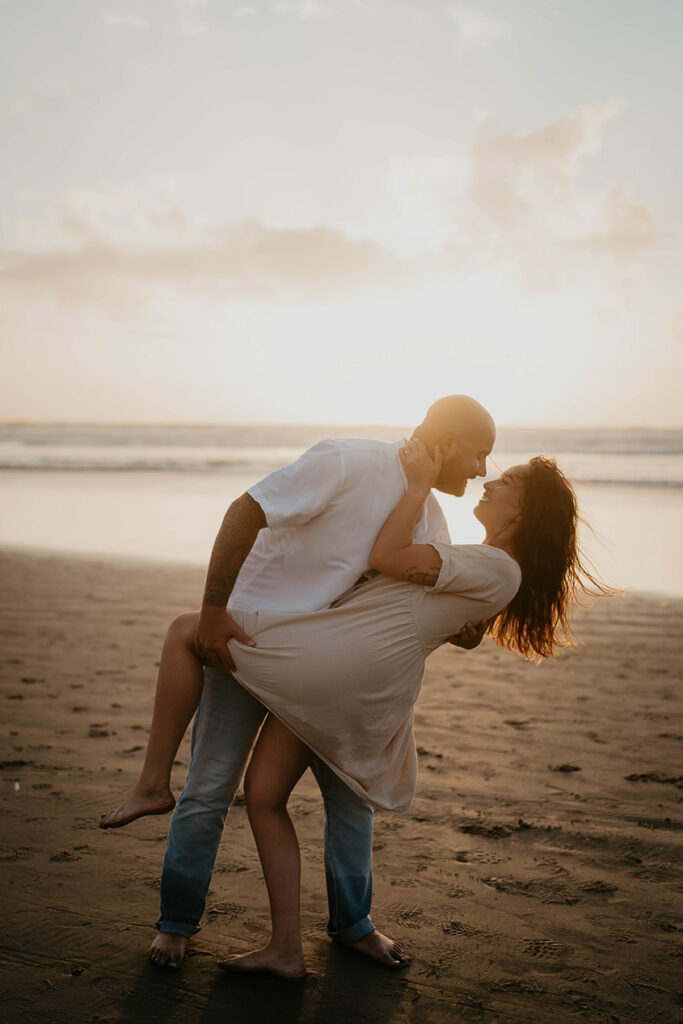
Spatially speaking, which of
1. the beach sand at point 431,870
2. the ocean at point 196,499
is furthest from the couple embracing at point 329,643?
the ocean at point 196,499

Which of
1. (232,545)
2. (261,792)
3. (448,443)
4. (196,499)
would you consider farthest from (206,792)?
(196,499)

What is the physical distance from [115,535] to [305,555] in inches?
482

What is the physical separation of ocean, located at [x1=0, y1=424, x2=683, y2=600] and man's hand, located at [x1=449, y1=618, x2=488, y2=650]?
557 millimetres

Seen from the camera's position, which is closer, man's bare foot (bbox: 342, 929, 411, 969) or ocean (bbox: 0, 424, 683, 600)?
man's bare foot (bbox: 342, 929, 411, 969)

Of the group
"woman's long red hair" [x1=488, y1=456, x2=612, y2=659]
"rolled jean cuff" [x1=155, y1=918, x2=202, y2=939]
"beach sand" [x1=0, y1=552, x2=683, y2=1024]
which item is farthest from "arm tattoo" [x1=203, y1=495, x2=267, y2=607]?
"beach sand" [x1=0, y1=552, x2=683, y2=1024]

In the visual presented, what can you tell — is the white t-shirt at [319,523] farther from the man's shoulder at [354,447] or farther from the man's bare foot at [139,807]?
the man's bare foot at [139,807]

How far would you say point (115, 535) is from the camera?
14516 mm

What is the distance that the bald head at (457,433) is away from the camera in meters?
2.91

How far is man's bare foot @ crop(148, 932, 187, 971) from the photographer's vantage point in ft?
9.80

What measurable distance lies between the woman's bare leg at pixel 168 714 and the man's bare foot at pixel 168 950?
A: 49 centimetres

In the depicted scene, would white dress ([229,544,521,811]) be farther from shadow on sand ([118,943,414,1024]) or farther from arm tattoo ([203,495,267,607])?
shadow on sand ([118,943,414,1024])

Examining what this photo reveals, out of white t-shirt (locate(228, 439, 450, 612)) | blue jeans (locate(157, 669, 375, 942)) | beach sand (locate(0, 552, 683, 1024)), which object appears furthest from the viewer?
blue jeans (locate(157, 669, 375, 942))

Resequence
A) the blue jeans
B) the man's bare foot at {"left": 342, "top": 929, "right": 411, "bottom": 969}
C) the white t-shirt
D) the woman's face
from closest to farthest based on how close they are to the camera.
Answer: the white t-shirt → the blue jeans → the man's bare foot at {"left": 342, "top": 929, "right": 411, "bottom": 969} → the woman's face

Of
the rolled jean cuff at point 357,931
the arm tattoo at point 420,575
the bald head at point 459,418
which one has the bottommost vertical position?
the rolled jean cuff at point 357,931
